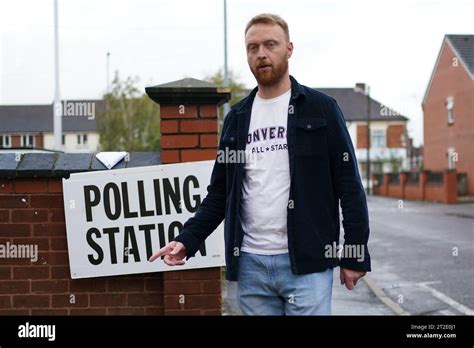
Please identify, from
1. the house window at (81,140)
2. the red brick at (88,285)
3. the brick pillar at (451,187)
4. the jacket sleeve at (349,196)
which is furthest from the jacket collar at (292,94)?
the brick pillar at (451,187)

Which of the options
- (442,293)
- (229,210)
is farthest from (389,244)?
(229,210)

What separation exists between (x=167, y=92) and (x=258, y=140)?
3.73 ft

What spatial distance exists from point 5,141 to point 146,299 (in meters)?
1.75

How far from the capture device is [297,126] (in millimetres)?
2314

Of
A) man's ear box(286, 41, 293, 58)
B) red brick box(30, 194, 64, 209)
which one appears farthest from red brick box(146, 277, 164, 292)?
man's ear box(286, 41, 293, 58)

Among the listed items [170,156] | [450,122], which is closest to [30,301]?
[170,156]

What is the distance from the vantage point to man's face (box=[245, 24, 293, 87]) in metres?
2.29

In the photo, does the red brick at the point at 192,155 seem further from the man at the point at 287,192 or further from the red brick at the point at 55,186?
the man at the point at 287,192

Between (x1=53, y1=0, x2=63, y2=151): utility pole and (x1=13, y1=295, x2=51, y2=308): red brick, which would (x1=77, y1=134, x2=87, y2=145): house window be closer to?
(x1=53, y1=0, x2=63, y2=151): utility pole

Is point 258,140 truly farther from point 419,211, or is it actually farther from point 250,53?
point 419,211

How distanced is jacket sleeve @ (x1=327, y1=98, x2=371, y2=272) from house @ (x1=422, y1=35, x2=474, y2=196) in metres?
20.9

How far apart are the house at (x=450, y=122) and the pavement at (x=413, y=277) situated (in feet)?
33.7
